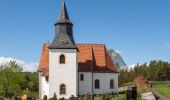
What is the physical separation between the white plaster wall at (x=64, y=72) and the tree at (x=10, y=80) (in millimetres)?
17647

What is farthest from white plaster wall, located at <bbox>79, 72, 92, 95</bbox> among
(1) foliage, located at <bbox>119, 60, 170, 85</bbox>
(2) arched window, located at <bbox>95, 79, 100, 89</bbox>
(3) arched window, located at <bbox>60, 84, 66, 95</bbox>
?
(1) foliage, located at <bbox>119, 60, 170, 85</bbox>

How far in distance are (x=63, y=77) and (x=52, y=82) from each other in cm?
161

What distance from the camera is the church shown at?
50500 millimetres

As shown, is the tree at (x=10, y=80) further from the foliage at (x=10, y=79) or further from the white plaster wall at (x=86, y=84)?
the white plaster wall at (x=86, y=84)

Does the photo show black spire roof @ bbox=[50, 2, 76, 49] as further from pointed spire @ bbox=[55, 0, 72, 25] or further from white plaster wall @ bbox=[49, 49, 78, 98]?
white plaster wall @ bbox=[49, 49, 78, 98]

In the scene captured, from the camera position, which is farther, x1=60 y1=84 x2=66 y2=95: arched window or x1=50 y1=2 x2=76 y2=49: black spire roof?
x1=50 y1=2 x2=76 y2=49: black spire roof

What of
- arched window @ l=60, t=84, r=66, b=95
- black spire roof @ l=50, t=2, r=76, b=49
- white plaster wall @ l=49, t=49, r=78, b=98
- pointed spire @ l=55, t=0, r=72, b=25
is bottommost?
arched window @ l=60, t=84, r=66, b=95

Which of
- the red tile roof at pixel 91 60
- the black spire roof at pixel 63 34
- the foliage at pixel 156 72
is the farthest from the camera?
the foliage at pixel 156 72

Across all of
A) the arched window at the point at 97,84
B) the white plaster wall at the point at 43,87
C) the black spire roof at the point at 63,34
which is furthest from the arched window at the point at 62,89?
the arched window at the point at 97,84

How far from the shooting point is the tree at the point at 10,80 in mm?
66750

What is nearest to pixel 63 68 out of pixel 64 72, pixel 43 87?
pixel 64 72

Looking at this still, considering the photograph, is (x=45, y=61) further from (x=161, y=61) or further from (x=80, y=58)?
(x=161, y=61)

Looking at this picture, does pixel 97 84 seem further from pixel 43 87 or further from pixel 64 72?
pixel 43 87

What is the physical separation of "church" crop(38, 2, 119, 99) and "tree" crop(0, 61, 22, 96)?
38.9 feet
